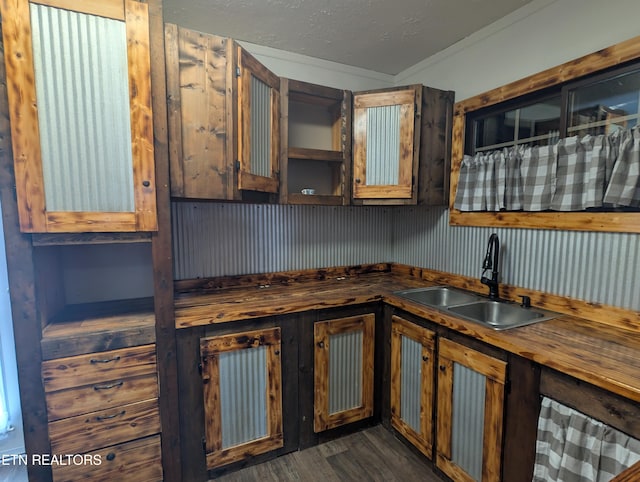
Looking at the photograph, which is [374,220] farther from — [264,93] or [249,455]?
[249,455]

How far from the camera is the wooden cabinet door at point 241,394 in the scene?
1.66 m

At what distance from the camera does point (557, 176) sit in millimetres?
1661

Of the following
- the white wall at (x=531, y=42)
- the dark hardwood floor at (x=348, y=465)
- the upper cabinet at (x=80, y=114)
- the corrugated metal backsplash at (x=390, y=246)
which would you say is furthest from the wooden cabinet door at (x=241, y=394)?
the white wall at (x=531, y=42)

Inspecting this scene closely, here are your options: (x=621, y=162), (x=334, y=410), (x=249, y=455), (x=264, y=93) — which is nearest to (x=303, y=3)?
(x=264, y=93)

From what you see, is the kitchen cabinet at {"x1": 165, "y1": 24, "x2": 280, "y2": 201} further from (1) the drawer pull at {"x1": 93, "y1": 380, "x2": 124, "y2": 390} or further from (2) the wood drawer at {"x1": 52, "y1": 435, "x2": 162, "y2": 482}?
(2) the wood drawer at {"x1": 52, "y1": 435, "x2": 162, "y2": 482}

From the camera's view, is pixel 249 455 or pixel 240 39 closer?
pixel 249 455

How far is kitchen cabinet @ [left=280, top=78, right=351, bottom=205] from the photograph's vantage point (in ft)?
6.68

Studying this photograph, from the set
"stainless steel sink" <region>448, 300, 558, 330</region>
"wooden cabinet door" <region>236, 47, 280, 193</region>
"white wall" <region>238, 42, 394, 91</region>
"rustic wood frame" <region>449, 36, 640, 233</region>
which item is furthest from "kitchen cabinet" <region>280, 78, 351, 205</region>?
"stainless steel sink" <region>448, 300, 558, 330</region>

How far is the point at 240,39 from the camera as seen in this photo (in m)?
2.15

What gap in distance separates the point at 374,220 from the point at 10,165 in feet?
7.85

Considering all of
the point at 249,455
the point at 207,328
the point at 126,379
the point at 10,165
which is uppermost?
the point at 10,165

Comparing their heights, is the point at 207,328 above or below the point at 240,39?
below

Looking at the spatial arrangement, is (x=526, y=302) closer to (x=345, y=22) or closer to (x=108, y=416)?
(x=345, y=22)

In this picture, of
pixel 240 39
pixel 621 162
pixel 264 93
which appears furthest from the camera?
pixel 240 39
